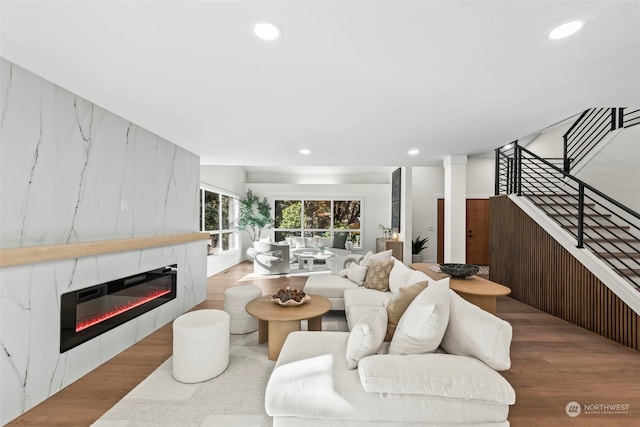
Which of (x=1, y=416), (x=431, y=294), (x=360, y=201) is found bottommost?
(x=1, y=416)

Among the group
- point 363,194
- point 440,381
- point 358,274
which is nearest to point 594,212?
point 358,274

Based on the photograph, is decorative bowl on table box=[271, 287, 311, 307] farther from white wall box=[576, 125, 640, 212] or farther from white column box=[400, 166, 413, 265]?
white wall box=[576, 125, 640, 212]

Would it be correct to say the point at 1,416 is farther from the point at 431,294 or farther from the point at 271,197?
the point at 271,197

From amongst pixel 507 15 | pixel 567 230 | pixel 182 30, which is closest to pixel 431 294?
pixel 507 15

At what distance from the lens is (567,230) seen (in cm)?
390

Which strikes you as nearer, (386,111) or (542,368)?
(542,368)

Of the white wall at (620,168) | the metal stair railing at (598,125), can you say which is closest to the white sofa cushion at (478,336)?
the white wall at (620,168)

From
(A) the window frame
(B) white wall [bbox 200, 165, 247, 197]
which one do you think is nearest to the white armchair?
(B) white wall [bbox 200, 165, 247, 197]

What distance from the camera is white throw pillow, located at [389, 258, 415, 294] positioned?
319 centimetres

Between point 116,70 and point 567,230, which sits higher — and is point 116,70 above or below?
above

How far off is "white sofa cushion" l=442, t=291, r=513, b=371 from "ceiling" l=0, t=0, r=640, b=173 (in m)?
1.64

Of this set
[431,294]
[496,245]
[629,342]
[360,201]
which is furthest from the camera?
[360,201]

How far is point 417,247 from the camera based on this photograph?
25.2ft

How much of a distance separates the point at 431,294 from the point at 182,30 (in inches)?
83.5
